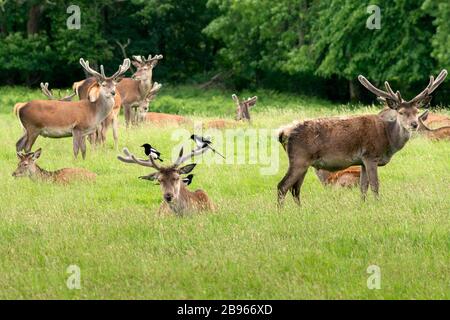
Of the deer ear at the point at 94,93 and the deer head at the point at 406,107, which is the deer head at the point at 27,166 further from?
the deer head at the point at 406,107

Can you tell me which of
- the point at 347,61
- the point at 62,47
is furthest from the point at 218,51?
the point at 347,61

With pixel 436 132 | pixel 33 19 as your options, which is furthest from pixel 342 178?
pixel 33 19

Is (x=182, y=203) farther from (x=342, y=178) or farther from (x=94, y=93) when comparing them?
(x=94, y=93)

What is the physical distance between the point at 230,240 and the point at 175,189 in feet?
4.06

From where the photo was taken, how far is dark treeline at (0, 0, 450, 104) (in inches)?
1131

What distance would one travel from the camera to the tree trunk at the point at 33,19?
121 feet

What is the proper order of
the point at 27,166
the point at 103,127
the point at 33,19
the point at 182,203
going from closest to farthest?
the point at 182,203 → the point at 27,166 → the point at 103,127 → the point at 33,19

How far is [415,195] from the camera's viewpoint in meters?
9.89

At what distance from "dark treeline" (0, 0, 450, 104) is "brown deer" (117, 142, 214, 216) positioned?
18.8 m

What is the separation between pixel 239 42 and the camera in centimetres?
3631

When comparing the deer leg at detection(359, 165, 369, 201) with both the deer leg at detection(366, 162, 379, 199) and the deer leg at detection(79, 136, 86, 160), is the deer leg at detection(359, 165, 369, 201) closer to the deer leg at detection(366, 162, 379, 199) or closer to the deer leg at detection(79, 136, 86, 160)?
the deer leg at detection(366, 162, 379, 199)

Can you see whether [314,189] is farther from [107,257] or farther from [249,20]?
[249,20]

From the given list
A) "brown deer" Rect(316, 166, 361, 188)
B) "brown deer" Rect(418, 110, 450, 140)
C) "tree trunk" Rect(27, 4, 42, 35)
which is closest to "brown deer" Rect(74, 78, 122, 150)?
"brown deer" Rect(316, 166, 361, 188)

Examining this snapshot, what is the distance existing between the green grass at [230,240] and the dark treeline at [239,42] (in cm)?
1717
